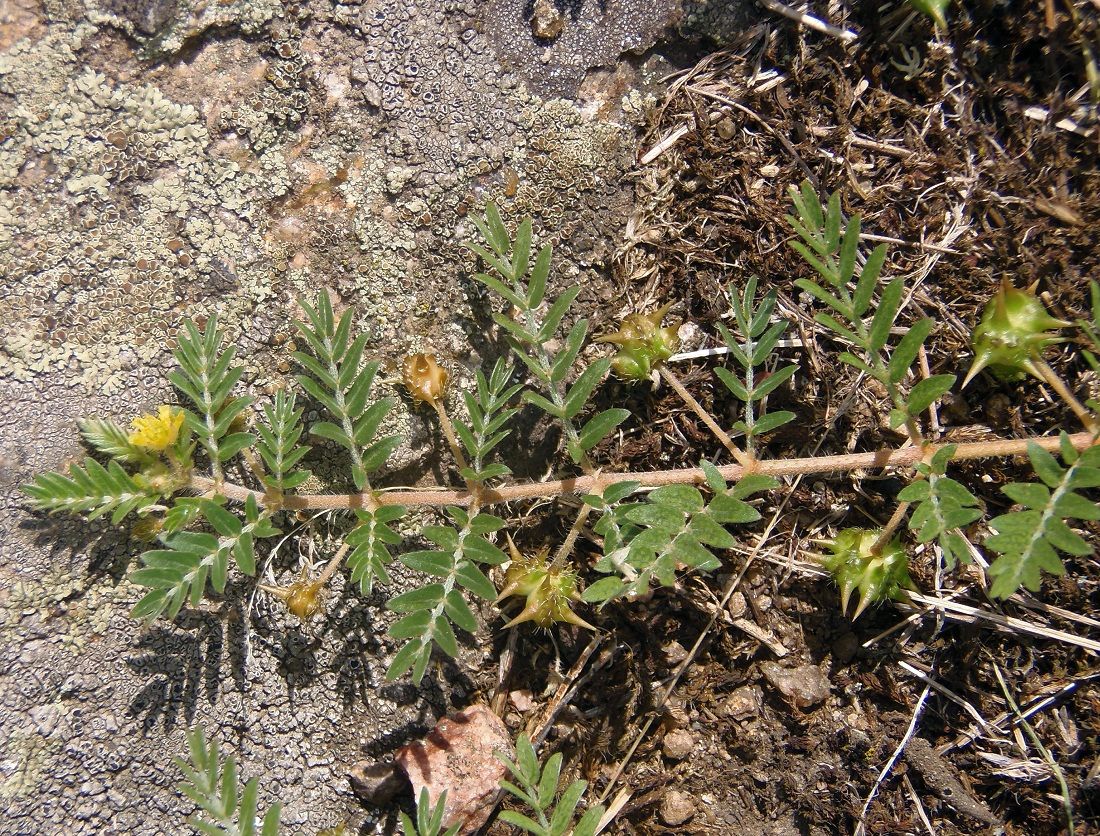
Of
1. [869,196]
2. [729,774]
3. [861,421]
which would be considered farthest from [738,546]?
[869,196]

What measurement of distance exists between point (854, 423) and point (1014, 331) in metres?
0.52

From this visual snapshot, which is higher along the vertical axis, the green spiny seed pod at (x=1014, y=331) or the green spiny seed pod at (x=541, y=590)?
the green spiny seed pod at (x=1014, y=331)

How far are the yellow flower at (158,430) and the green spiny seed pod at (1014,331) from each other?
2280 millimetres

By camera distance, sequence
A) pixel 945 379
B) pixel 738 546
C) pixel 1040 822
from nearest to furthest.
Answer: pixel 945 379 → pixel 1040 822 → pixel 738 546

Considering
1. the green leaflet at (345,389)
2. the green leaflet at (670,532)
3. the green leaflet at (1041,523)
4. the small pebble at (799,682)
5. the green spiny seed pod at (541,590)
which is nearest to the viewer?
the green leaflet at (1041,523)

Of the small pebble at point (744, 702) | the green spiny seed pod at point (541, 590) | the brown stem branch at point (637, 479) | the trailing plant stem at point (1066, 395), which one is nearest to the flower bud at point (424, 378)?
the brown stem branch at point (637, 479)

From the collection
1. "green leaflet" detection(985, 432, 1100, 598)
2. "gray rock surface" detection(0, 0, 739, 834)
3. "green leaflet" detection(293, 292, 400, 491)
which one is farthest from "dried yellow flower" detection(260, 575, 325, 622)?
"green leaflet" detection(985, 432, 1100, 598)

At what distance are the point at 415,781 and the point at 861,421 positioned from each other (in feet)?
5.80

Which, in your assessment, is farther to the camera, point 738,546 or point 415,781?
point 738,546

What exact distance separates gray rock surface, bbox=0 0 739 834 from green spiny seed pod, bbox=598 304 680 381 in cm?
20

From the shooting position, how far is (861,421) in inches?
102

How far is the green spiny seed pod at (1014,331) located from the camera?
2.37 meters

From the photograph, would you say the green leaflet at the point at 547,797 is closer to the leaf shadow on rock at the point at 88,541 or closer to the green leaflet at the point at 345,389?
the green leaflet at the point at 345,389

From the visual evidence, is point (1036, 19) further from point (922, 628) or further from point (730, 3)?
point (922, 628)
